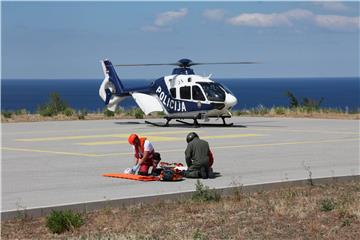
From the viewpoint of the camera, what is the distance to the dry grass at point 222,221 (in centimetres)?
1070

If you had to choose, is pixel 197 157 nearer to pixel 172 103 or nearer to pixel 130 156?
pixel 130 156

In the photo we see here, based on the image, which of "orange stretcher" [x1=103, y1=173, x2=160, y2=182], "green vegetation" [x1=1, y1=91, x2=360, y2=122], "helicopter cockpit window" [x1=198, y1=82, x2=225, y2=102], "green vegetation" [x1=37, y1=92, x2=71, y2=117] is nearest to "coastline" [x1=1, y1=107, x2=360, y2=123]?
"green vegetation" [x1=1, y1=91, x2=360, y2=122]

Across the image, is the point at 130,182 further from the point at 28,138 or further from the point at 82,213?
the point at 28,138

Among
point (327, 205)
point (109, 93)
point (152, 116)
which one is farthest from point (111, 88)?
point (327, 205)

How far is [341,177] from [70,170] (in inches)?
236

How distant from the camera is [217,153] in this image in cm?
2173

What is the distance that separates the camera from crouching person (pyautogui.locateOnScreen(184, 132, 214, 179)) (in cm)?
1549

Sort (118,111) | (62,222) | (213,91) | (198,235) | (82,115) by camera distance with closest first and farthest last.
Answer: (198,235)
(62,222)
(213,91)
(82,115)
(118,111)

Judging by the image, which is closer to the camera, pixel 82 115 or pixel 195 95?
pixel 195 95

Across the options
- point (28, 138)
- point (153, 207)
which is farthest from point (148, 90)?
point (153, 207)

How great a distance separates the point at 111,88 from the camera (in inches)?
1485

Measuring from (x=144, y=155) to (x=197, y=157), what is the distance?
1037 millimetres

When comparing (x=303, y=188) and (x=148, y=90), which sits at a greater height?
(x=148, y=90)

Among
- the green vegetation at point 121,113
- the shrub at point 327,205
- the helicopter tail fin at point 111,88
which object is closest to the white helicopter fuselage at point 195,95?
the helicopter tail fin at point 111,88
